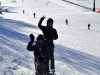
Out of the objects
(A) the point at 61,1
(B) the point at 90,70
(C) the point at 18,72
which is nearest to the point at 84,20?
(A) the point at 61,1

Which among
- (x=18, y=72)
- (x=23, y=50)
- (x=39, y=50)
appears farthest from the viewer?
(x=23, y=50)

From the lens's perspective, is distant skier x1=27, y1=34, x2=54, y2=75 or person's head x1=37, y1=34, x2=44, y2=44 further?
distant skier x1=27, y1=34, x2=54, y2=75

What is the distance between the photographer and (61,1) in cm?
6406

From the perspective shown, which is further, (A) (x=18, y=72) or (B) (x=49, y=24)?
(A) (x=18, y=72)

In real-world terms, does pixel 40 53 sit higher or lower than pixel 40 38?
lower

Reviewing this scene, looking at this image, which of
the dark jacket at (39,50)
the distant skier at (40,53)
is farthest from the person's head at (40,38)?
the dark jacket at (39,50)

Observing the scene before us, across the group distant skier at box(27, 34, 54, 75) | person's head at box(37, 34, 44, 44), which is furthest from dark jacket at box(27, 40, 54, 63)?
person's head at box(37, 34, 44, 44)

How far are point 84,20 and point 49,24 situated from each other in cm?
3281

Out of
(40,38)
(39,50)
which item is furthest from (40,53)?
(40,38)

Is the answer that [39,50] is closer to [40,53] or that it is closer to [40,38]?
[40,53]

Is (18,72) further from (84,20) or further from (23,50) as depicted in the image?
(84,20)

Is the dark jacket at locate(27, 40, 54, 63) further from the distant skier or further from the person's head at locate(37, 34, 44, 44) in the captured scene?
the person's head at locate(37, 34, 44, 44)

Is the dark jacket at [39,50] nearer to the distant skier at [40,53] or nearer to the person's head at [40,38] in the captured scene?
the distant skier at [40,53]

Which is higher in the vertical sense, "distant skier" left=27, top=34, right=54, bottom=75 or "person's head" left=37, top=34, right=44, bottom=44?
"person's head" left=37, top=34, right=44, bottom=44
